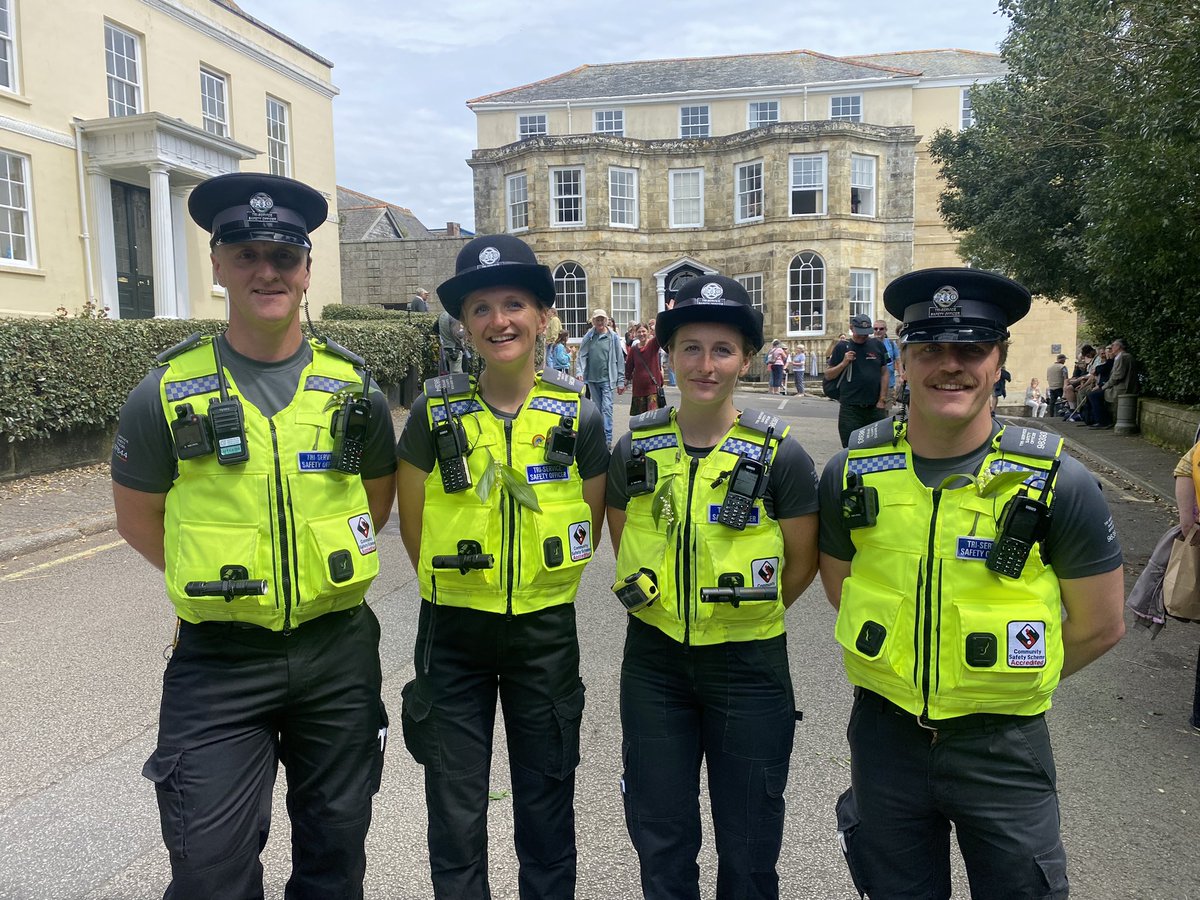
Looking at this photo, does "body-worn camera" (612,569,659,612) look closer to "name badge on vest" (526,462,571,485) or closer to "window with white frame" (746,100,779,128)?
"name badge on vest" (526,462,571,485)

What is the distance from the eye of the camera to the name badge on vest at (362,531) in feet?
7.95

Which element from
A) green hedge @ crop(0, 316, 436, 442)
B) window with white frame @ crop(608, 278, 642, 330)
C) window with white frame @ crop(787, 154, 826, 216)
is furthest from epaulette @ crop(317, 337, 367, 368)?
window with white frame @ crop(787, 154, 826, 216)

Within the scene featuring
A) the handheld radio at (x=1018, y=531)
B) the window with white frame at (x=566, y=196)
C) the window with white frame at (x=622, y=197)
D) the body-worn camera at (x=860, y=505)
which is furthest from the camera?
the window with white frame at (x=622, y=197)

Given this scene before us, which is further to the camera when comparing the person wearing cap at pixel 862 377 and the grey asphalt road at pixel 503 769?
the person wearing cap at pixel 862 377

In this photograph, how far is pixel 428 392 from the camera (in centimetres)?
273

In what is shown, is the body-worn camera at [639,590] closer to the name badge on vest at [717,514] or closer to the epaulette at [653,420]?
the name badge on vest at [717,514]

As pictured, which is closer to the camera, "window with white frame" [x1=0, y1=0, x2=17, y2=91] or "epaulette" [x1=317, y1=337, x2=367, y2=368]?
"epaulette" [x1=317, y1=337, x2=367, y2=368]

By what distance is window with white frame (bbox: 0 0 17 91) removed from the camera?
48.7 ft

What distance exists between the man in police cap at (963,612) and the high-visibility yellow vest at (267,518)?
1447 millimetres

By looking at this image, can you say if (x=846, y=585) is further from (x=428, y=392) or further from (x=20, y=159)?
(x=20, y=159)

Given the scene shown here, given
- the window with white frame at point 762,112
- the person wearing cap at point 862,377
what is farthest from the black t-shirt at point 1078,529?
the window with white frame at point 762,112

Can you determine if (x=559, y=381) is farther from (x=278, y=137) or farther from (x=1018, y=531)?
(x=278, y=137)

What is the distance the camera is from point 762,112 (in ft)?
110

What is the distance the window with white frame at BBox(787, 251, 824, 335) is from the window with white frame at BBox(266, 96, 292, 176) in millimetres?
17692
